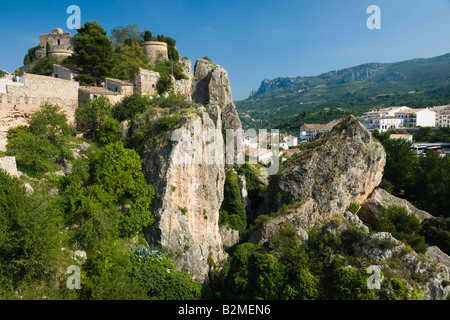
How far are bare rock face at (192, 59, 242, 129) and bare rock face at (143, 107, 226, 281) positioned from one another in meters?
10.6

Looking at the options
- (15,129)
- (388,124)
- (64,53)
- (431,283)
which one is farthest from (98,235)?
(388,124)

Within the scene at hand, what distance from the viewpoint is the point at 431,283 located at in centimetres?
1361

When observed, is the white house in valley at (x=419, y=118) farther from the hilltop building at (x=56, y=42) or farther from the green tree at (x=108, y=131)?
the hilltop building at (x=56, y=42)

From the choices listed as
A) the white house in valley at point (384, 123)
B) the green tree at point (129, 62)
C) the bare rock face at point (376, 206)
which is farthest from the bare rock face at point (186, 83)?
the white house in valley at point (384, 123)

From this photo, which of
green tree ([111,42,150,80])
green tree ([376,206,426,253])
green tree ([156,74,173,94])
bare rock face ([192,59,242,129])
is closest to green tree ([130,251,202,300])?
green tree ([376,206,426,253])

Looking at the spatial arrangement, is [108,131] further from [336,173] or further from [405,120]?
[405,120]

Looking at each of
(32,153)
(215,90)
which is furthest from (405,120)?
(32,153)

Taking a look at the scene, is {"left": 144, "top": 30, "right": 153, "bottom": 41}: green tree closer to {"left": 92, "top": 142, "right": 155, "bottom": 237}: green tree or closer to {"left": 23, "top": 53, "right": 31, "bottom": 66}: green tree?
{"left": 23, "top": 53, "right": 31, "bottom": 66}: green tree

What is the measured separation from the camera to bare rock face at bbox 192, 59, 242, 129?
32031mm

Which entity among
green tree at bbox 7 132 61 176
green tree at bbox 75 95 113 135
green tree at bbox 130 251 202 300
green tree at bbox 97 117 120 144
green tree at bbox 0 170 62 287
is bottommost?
green tree at bbox 130 251 202 300

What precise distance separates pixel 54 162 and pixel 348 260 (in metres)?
19.5

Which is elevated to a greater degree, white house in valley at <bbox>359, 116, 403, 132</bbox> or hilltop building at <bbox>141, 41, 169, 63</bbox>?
hilltop building at <bbox>141, 41, 169, 63</bbox>

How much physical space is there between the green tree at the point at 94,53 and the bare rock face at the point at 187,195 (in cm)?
1349

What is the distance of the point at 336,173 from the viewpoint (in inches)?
917
